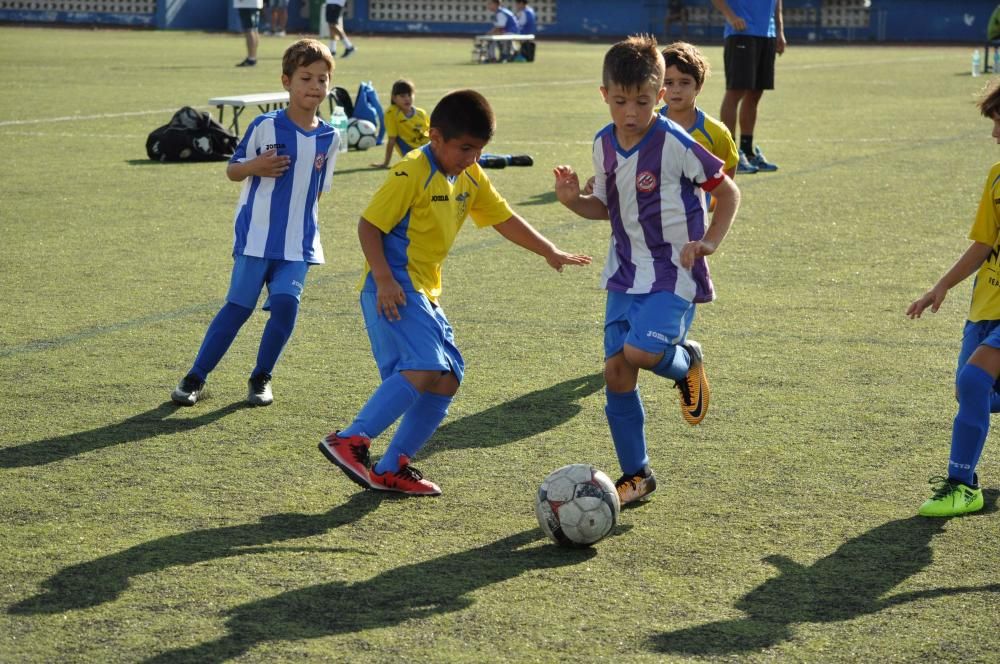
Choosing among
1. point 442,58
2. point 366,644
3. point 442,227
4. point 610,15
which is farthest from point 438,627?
point 610,15

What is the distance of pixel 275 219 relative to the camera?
5863mm

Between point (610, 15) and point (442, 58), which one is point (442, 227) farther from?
point (610, 15)

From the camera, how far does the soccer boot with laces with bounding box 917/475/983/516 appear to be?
14.5ft

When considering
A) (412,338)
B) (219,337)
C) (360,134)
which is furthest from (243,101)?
(412,338)

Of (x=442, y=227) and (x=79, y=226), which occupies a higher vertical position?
(x=442, y=227)

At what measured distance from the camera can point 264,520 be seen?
4.39 metres

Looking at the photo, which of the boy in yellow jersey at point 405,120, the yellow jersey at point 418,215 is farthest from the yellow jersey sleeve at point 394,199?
the boy in yellow jersey at point 405,120

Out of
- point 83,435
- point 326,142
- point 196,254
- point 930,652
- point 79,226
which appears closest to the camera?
point 930,652

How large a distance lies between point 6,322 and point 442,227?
3.21 meters

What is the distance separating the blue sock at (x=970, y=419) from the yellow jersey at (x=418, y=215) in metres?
1.70

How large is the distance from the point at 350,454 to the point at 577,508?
804 millimetres

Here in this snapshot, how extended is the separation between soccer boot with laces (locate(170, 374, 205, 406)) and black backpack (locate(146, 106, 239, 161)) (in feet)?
26.3

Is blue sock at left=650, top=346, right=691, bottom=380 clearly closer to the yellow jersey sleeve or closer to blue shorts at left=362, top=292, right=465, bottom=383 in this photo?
blue shorts at left=362, top=292, right=465, bottom=383

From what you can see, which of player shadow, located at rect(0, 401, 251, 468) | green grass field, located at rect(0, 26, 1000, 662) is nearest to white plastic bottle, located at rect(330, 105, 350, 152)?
green grass field, located at rect(0, 26, 1000, 662)
